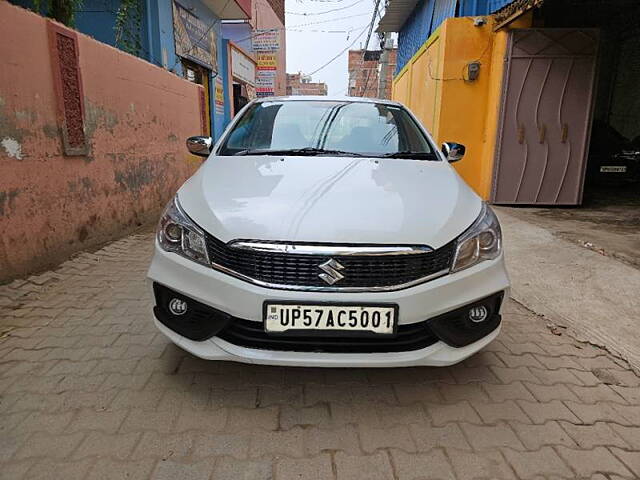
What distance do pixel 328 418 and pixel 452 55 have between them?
22.5 feet

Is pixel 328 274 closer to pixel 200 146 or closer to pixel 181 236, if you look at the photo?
pixel 181 236

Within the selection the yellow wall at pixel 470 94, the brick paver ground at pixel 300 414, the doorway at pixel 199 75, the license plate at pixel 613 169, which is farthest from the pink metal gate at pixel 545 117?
the doorway at pixel 199 75

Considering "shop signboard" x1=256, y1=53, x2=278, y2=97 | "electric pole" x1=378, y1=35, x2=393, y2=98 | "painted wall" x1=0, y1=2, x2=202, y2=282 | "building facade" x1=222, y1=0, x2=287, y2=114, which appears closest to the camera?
"painted wall" x1=0, y1=2, x2=202, y2=282

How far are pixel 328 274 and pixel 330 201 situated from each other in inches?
15.7

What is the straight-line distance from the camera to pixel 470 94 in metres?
7.44

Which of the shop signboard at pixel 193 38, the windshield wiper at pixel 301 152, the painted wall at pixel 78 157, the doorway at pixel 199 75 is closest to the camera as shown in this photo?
the windshield wiper at pixel 301 152

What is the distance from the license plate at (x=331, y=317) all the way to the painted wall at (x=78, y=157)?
8.47 feet

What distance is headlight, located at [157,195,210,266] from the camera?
6.50ft

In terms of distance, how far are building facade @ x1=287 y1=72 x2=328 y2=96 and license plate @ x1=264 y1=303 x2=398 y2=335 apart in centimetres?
4049

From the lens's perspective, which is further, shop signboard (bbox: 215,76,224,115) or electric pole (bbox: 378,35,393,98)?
Answer: electric pole (bbox: 378,35,393,98)

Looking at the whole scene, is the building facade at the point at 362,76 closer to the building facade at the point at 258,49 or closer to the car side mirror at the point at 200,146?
the building facade at the point at 258,49

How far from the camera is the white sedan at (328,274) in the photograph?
184 centimetres

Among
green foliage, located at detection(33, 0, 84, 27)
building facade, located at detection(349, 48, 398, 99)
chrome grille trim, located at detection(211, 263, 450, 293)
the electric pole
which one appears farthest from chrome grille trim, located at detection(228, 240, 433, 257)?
building facade, located at detection(349, 48, 398, 99)

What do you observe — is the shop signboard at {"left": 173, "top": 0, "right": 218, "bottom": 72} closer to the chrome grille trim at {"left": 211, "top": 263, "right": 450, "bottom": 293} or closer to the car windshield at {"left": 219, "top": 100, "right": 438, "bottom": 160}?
the car windshield at {"left": 219, "top": 100, "right": 438, "bottom": 160}
